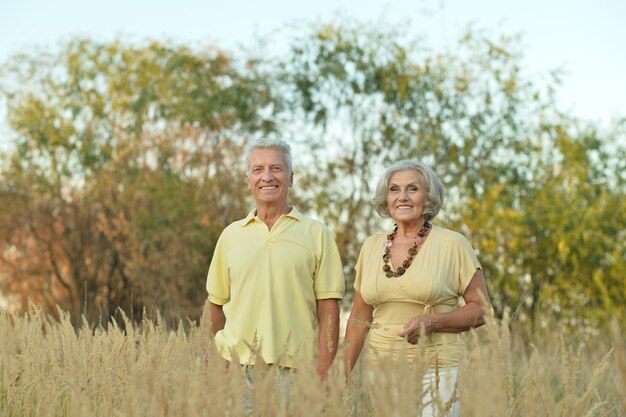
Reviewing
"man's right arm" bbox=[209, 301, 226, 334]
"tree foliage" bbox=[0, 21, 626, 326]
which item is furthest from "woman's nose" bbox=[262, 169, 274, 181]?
"tree foliage" bbox=[0, 21, 626, 326]

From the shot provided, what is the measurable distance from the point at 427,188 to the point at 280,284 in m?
0.78

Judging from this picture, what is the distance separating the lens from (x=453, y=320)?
11.6 feet

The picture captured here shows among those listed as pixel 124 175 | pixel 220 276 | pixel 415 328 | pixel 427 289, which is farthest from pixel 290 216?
pixel 124 175

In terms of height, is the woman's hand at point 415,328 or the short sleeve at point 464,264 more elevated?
the short sleeve at point 464,264

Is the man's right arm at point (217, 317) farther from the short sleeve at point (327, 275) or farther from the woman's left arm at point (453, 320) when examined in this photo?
the woman's left arm at point (453, 320)

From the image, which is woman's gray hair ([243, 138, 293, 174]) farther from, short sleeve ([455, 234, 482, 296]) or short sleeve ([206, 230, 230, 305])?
short sleeve ([455, 234, 482, 296])

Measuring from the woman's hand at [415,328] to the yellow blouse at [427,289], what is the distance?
5.0 inches

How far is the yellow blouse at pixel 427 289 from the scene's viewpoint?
11.9 feet

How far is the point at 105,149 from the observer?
49.3 feet

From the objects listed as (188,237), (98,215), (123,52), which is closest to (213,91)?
(188,237)

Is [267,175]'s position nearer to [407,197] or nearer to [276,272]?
[276,272]

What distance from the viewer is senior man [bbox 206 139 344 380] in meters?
3.74

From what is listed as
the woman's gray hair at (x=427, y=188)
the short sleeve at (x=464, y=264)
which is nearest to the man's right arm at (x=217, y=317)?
the woman's gray hair at (x=427, y=188)

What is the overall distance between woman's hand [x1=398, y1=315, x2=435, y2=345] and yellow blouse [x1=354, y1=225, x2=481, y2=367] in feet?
0.41
